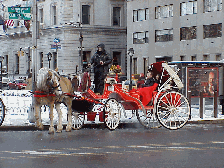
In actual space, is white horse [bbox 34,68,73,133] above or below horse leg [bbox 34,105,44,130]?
above

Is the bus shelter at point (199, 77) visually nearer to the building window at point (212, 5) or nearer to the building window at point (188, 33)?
the building window at point (212, 5)

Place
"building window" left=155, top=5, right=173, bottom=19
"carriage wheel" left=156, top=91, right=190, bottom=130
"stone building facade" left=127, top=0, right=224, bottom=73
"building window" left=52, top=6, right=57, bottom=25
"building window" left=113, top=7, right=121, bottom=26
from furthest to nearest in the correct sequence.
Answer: "building window" left=113, top=7, right=121, bottom=26
"building window" left=52, top=6, right=57, bottom=25
"building window" left=155, top=5, right=173, bottom=19
"stone building facade" left=127, top=0, right=224, bottom=73
"carriage wheel" left=156, top=91, right=190, bottom=130

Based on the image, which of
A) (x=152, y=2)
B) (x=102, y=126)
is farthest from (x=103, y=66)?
(x=152, y=2)

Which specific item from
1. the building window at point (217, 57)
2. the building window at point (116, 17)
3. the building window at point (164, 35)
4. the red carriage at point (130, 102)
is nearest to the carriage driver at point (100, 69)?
the red carriage at point (130, 102)

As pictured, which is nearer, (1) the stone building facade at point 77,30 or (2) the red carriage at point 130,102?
(2) the red carriage at point 130,102

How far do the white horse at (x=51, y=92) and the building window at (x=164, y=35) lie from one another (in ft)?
141

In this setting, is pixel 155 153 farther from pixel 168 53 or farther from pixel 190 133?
pixel 168 53

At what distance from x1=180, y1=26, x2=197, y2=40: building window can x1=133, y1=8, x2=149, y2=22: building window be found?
5871mm

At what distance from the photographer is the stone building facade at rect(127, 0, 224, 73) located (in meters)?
54.0

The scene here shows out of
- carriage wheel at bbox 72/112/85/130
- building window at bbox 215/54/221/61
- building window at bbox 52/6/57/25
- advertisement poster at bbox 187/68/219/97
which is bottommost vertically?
carriage wheel at bbox 72/112/85/130

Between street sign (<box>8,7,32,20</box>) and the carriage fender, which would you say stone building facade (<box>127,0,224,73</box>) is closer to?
street sign (<box>8,7,32,20</box>)

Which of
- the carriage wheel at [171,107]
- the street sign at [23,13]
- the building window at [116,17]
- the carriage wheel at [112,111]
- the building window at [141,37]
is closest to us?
the carriage wheel at [112,111]

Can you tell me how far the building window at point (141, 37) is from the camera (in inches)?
2458

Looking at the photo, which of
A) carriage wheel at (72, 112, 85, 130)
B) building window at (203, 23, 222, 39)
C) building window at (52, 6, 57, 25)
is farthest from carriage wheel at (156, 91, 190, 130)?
building window at (52, 6, 57, 25)
